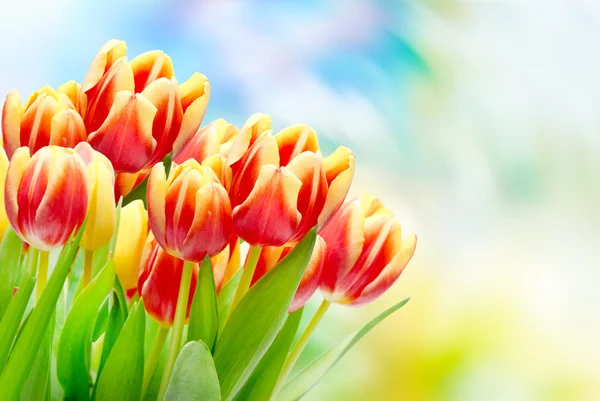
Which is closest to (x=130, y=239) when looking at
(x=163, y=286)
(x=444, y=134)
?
(x=163, y=286)

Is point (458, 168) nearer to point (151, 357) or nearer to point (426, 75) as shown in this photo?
point (426, 75)

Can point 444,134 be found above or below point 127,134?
above

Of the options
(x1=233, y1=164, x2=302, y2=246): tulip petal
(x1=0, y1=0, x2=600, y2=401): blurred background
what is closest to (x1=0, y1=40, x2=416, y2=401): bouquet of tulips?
(x1=233, y1=164, x2=302, y2=246): tulip petal

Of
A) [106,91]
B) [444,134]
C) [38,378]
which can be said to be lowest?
[38,378]

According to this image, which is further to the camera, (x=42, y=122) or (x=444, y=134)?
(x=444, y=134)

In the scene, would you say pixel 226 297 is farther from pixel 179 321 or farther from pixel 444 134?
pixel 444 134

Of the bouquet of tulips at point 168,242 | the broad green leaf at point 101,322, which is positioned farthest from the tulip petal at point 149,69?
the broad green leaf at point 101,322

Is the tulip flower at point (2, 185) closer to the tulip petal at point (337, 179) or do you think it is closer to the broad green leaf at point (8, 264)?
the broad green leaf at point (8, 264)
